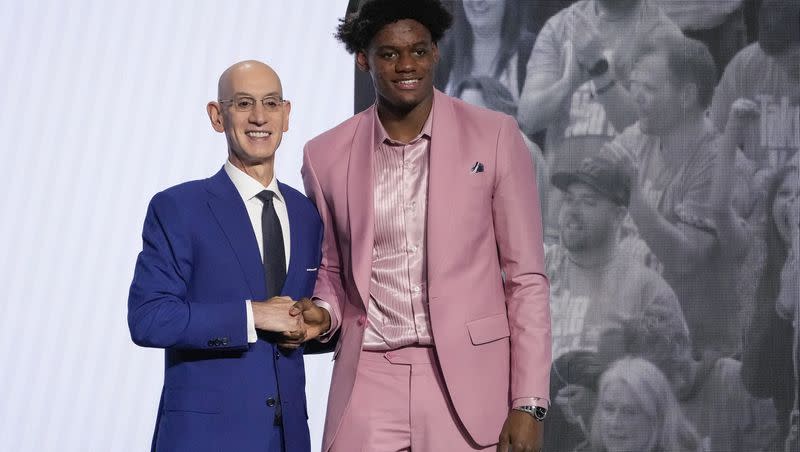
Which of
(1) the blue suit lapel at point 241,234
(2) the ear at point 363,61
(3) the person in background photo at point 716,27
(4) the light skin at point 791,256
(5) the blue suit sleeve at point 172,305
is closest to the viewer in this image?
(5) the blue suit sleeve at point 172,305

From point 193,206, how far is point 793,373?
9.49 feet

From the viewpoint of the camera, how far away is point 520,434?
7.86 feet

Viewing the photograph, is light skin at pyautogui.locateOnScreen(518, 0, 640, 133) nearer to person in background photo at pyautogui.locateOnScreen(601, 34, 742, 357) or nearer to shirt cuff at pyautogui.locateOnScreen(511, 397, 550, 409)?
person in background photo at pyautogui.locateOnScreen(601, 34, 742, 357)

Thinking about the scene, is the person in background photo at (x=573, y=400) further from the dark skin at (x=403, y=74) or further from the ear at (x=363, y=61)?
the ear at (x=363, y=61)

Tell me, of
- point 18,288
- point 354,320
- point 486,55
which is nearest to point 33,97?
point 18,288

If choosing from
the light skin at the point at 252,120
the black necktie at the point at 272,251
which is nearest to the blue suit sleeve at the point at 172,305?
the black necktie at the point at 272,251

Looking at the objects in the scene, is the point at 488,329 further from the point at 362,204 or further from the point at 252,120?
the point at 252,120

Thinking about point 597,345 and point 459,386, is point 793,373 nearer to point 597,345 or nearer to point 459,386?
point 597,345

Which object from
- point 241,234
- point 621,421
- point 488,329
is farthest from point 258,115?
point 621,421

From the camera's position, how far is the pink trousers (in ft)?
7.98

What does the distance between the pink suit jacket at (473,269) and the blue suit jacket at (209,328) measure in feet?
0.56

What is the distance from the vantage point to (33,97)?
4.07m

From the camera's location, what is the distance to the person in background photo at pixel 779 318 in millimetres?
4410

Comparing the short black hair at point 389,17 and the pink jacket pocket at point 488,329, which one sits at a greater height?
the short black hair at point 389,17
